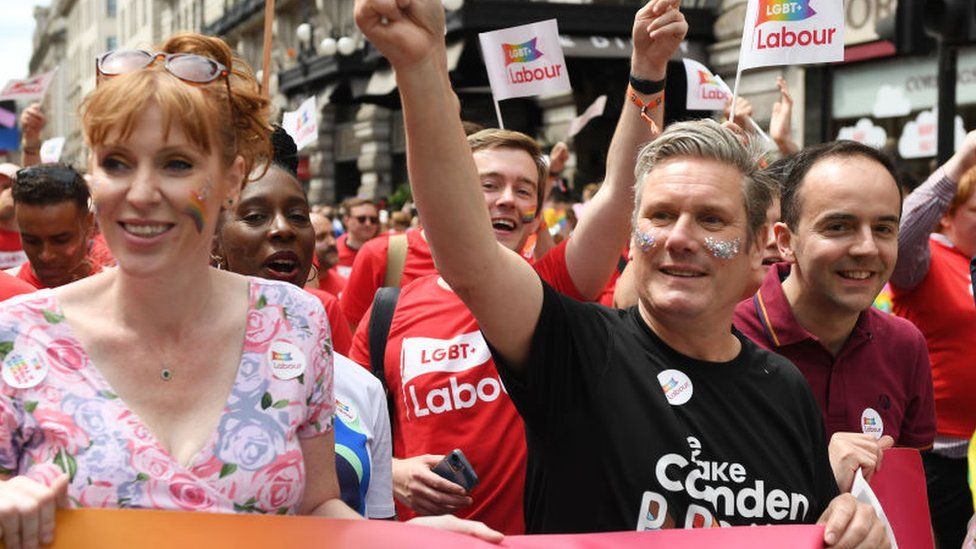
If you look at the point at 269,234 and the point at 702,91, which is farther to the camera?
the point at 702,91

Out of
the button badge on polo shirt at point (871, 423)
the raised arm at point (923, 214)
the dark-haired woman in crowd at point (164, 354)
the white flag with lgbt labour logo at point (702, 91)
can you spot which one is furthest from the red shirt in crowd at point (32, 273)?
the white flag with lgbt labour logo at point (702, 91)

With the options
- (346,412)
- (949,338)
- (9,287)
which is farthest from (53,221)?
(949,338)

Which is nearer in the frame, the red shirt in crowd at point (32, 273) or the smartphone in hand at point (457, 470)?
the smartphone in hand at point (457, 470)

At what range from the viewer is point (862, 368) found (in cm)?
313

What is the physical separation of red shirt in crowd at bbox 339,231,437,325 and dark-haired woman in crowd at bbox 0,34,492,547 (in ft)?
7.73

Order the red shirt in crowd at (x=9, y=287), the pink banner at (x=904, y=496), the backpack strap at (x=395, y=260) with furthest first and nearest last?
the backpack strap at (x=395, y=260), the red shirt in crowd at (x=9, y=287), the pink banner at (x=904, y=496)

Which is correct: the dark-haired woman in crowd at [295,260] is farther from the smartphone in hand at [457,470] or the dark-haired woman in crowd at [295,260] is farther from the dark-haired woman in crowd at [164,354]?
the dark-haired woman in crowd at [164,354]

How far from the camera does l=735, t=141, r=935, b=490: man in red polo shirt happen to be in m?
3.11

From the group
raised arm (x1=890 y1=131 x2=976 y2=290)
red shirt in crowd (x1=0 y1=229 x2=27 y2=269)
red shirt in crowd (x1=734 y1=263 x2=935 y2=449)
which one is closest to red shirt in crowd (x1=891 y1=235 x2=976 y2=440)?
raised arm (x1=890 y1=131 x2=976 y2=290)

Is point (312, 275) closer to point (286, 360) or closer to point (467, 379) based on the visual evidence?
point (467, 379)

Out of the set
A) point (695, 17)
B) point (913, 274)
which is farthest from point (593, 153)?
point (913, 274)

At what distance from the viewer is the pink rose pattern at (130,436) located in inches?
73.5

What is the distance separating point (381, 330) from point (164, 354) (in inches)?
60.7

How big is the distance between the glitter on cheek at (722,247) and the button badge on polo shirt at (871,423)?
2.87ft
